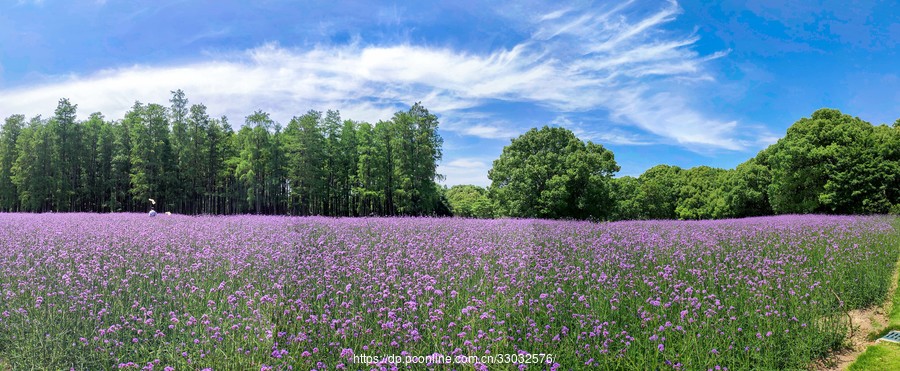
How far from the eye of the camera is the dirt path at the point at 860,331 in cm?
479

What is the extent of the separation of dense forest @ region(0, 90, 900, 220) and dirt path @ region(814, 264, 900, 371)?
62.2ft

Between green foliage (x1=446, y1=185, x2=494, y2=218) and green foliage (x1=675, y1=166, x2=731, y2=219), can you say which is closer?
green foliage (x1=446, y1=185, x2=494, y2=218)

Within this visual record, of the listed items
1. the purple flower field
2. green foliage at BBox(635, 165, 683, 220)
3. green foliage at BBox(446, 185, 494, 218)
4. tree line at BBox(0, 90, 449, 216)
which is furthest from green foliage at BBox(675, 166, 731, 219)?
the purple flower field

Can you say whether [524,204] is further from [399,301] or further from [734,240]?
[399,301]

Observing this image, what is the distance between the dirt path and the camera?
4.79 meters

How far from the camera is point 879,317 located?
6273 mm

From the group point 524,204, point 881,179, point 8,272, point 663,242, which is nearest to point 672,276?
point 663,242

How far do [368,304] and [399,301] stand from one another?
1.02ft

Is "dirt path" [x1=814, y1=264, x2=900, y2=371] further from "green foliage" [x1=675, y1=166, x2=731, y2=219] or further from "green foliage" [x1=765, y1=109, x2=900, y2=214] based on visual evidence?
"green foliage" [x1=675, y1=166, x2=731, y2=219]

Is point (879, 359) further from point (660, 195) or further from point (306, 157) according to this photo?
point (660, 195)

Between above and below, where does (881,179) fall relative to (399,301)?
above

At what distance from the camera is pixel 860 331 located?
5707 millimetres

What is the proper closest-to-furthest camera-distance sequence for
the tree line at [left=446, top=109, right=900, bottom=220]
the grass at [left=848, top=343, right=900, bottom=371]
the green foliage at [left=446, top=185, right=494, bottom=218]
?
the grass at [left=848, top=343, right=900, bottom=371]
the tree line at [left=446, top=109, right=900, bottom=220]
the green foliage at [left=446, top=185, right=494, bottom=218]

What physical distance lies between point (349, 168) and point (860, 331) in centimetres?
3499
